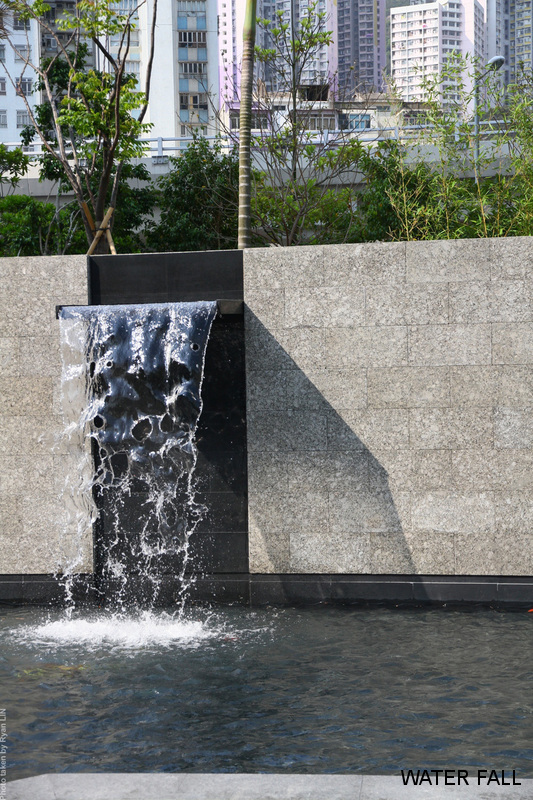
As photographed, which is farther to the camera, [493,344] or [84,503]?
[84,503]

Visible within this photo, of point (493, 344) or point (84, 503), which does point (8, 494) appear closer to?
point (84, 503)

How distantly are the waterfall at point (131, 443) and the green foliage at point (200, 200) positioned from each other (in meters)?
10.9

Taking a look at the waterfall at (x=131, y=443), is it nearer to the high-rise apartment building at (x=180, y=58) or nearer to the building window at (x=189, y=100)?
the high-rise apartment building at (x=180, y=58)

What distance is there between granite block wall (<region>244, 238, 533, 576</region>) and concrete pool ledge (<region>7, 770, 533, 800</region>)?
4.32 m

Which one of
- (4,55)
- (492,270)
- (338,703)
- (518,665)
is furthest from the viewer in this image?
(4,55)

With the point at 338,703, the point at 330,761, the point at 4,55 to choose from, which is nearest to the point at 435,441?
the point at 338,703

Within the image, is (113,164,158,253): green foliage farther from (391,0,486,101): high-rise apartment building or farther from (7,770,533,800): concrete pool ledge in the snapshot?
(391,0,486,101): high-rise apartment building

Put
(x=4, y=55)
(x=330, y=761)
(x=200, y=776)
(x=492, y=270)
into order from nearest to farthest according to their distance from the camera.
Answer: (x=200, y=776), (x=330, y=761), (x=492, y=270), (x=4, y=55)

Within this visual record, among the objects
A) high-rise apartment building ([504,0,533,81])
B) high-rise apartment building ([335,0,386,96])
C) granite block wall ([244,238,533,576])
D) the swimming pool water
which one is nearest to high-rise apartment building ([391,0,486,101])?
high-rise apartment building ([335,0,386,96])

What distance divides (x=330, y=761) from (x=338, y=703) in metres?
0.99

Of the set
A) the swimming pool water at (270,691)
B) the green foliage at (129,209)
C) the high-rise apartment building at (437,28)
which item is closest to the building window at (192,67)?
the green foliage at (129,209)

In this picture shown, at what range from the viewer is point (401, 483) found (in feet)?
28.8

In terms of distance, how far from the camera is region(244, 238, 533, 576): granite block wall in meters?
8.60

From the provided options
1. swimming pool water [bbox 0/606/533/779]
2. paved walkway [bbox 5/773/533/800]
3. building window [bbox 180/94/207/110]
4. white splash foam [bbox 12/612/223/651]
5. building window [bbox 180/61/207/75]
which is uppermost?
building window [bbox 180/61/207/75]
